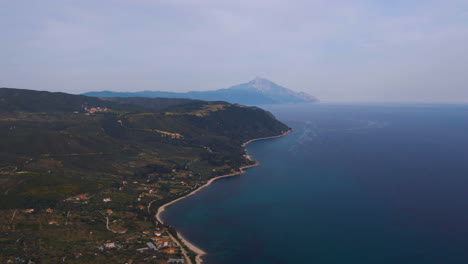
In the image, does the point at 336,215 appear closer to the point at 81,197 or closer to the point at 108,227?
the point at 108,227

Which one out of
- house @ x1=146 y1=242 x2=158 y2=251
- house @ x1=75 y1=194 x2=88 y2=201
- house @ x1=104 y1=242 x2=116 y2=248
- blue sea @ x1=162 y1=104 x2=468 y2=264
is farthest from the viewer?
house @ x1=75 y1=194 x2=88 y2=201

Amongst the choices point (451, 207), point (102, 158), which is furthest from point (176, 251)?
point (102, 158)

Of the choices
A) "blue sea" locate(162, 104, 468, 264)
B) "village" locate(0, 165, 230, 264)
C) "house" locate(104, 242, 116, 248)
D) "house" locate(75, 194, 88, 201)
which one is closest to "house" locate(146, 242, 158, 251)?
"village" locate(0, 165, 230, 264)

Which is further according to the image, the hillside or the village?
the hillside

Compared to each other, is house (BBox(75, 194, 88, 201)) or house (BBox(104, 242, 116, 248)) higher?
house (BBox(75, 194, 88, 201))

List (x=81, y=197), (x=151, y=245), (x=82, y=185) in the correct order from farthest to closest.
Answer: (x=82, y=185) < (x=81, y=197) < (x=151, y=245)

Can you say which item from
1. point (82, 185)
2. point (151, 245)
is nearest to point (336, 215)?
point (151, 245)

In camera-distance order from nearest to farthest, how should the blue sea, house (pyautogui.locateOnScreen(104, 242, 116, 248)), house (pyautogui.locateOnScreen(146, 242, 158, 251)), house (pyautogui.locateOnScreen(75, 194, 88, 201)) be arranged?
house (pyautogui.locateOnScreen(104, 242, 116, 248))
the blue sea
house (pyautogui.locateOnScreen(146, 242, 158, 251))
house (pyautogui.locateOnScreen(75, 194, 88, 201))

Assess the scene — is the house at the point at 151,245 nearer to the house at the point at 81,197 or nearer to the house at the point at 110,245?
the house at the point at 110,245

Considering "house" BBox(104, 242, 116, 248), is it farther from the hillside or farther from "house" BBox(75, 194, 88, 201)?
"house" BBox(75, 194, 88, 201)

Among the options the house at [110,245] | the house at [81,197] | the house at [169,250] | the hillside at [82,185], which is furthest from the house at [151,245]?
the house at [81,197]

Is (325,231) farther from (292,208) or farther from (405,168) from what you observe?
(405,168)
